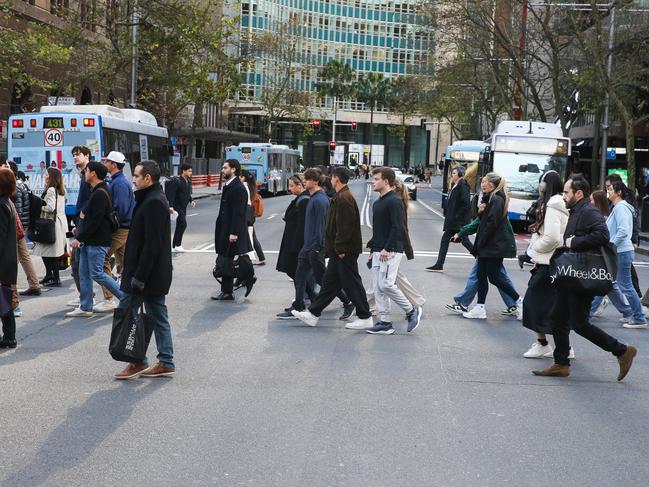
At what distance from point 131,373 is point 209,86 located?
32074 millimetres

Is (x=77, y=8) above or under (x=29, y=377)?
above

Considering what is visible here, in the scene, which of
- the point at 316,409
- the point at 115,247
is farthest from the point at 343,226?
the point at 316,409

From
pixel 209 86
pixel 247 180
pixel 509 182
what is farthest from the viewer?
pixel 209 86

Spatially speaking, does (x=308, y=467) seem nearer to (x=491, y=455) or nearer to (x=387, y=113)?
(x=491, y=455)

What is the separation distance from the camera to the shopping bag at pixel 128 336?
766 cm

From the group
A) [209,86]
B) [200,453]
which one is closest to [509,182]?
[209,86]

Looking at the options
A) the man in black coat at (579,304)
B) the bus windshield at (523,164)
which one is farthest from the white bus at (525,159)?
the man in black coat at (579,304)

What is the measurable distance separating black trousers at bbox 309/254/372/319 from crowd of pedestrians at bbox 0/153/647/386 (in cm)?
1

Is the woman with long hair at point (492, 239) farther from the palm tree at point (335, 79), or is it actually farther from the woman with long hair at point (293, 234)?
the palm tree at point (335, 79)

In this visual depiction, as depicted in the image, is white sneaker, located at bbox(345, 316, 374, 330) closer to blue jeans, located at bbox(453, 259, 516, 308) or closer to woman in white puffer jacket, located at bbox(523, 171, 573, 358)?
blue jeans, located at bbox(453, 259, 516, 308)

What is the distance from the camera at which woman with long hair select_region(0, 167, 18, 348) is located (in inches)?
350

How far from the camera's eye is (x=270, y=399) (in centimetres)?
741

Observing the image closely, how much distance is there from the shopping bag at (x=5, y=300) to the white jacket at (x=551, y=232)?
15.5 ft

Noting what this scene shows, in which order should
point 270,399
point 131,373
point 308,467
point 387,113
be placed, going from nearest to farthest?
point 308,467, point 270,399, point 131,373, point 387,113
